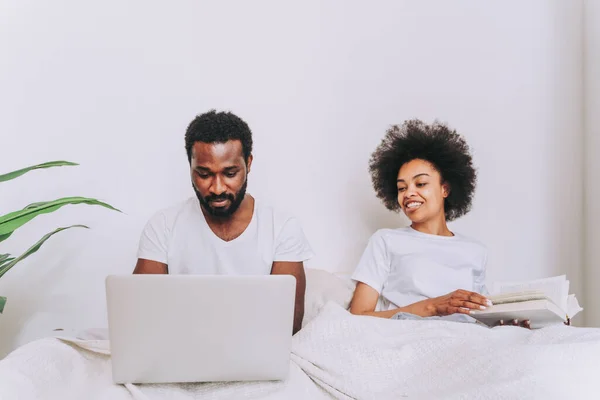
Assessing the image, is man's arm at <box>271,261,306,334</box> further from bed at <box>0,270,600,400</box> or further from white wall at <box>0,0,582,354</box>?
white wall at <box>0,0,582,354</box>

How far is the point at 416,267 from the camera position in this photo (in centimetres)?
193

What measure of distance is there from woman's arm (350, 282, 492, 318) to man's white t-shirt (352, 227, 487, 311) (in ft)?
0.12

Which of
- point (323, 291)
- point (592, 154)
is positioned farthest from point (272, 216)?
point (592, 154)

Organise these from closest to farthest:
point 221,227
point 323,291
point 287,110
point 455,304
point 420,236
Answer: point 455,304 < point 221,227 < point 323,291 < point 420,236 < point 287,110

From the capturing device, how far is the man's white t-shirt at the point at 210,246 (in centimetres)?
175

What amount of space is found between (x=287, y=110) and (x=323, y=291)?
2.45ft

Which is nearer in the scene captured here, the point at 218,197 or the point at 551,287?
the point at 218,197

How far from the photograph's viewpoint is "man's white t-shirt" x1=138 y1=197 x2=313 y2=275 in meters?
1.75

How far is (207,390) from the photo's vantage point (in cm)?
121

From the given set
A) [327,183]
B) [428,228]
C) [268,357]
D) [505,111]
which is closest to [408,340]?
[268,357]

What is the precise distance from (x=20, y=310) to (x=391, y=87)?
1563mm

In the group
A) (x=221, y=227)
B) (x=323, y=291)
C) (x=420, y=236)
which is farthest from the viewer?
(x=420, y=236)

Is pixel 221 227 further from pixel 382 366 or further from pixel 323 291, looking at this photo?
pixel 382 366

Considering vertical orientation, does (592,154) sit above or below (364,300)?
above
